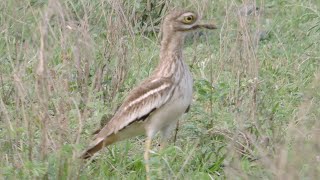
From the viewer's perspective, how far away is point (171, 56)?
246 inches

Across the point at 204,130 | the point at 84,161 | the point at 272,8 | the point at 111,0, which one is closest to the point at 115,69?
the point at 111,0

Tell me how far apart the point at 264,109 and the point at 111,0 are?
1.63 meters

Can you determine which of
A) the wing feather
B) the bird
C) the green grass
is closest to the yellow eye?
the bird

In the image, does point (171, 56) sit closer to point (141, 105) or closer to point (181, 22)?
point (181, 22)

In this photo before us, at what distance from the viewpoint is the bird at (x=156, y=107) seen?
6035 mm

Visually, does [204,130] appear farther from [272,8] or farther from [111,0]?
[272,8]

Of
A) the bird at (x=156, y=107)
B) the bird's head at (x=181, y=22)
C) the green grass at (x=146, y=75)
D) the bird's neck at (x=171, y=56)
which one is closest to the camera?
the green grass at (x=146, y=75)

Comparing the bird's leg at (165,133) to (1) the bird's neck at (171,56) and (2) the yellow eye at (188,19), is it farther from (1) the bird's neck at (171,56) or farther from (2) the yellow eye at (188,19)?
(2) the yellow eye at (188,19)

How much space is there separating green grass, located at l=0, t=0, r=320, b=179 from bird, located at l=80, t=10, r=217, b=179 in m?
0.15

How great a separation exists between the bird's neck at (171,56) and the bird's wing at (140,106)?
7 cm

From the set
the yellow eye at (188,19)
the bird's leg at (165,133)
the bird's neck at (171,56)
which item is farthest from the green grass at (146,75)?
the yellow eye at (188,19)

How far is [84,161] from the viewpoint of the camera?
19.4 ft

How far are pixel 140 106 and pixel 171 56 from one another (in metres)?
0.36

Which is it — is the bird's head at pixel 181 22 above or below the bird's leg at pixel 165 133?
above
